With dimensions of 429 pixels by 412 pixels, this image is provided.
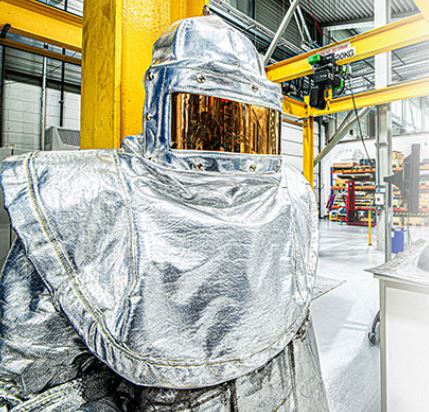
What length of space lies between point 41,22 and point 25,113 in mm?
4236

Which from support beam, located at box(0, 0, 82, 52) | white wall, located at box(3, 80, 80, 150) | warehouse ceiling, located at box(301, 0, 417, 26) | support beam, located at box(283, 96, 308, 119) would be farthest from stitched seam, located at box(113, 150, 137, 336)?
warehouse ceiling, located at box(301, 0, 417, 26)

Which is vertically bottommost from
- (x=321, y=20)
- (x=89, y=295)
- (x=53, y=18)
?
(x=89, y=295)

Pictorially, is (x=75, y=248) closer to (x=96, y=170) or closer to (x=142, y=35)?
(x=96, y=170)

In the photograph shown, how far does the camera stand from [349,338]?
7.94 ft

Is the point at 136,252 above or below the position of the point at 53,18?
below

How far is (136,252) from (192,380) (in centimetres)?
25

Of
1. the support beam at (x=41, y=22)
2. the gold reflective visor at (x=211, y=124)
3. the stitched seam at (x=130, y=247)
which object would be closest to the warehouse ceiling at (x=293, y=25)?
the support beam at (x=41, y=22)

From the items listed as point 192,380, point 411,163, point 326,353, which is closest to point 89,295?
point 192,380

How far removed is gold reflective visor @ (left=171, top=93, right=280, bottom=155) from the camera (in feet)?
2.18

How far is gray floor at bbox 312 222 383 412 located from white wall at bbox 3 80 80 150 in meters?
6.21

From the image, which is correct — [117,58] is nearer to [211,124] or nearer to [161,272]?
[211,124]

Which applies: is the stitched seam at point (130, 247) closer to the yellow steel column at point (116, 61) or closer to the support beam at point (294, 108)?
the yellow steel column at point (116, 61)

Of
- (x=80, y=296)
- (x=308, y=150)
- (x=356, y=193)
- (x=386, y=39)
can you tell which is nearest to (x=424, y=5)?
(x=386, y=39)

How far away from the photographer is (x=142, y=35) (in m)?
1.16
